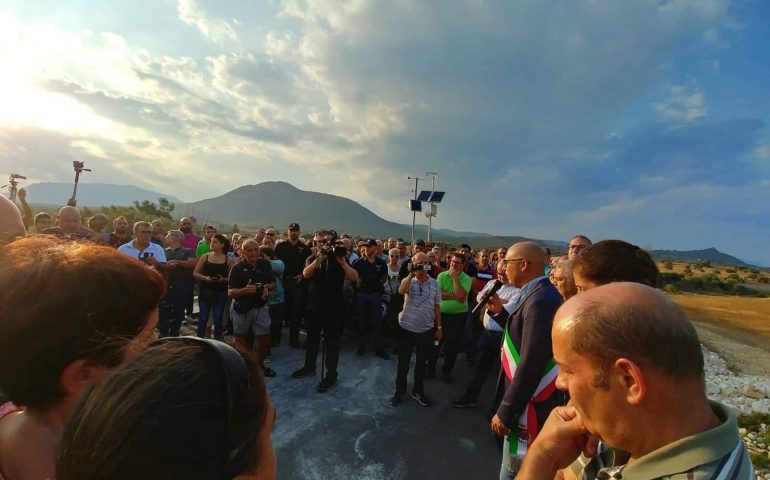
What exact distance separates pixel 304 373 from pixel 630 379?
5018mm

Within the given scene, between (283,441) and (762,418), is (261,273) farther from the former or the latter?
(762,418)

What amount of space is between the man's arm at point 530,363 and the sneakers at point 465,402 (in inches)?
97.0

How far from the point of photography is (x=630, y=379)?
3.54 ft

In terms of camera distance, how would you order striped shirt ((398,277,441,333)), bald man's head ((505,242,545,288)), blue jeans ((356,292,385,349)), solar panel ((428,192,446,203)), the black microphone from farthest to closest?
solar panel ((428,192,446,203)) < blue jeans ((356,292,385,349)) < striped shirt ((398,277,441,333)) < the black microphone < bald man's head ((505,242,545,288))

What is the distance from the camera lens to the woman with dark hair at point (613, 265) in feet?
6.36

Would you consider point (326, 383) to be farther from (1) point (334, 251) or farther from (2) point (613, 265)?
(2) point (613, 265)

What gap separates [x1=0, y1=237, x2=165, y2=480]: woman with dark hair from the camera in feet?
3.33

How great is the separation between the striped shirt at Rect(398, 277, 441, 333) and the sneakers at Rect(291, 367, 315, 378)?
5.20 feet

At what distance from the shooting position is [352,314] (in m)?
7.66

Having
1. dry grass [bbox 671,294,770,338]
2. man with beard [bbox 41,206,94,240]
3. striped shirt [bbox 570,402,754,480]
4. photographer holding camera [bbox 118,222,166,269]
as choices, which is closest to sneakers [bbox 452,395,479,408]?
striped shirt [bbox 570,402,754,480]

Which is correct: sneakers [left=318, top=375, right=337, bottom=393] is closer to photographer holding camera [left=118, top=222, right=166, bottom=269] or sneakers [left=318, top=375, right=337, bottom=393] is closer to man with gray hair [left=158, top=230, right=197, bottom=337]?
man with gray hair [left=158, top=230, right=197, bottom=337]

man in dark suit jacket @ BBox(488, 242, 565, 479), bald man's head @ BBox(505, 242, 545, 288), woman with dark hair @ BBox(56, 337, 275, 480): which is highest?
bald man's head @ BBox(505, 242, 545, 288)

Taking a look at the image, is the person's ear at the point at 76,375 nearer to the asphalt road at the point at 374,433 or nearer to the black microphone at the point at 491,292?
the asphalt road at the point at 374,433

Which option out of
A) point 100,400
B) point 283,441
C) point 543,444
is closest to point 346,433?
point 283,441
